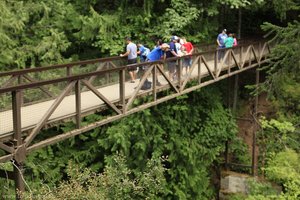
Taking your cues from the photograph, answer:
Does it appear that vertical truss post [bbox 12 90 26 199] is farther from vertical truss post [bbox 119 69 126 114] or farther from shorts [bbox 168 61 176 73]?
shorts [bbox 168 61 176 73]

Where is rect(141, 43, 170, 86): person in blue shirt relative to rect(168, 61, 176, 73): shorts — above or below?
above

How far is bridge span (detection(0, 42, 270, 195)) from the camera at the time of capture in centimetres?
547

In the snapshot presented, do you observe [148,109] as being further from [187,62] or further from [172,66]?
[172,66]

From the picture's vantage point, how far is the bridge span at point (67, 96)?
5.47 metres

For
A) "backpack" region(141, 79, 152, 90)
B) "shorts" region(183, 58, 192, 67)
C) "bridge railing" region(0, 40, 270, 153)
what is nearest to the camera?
"bridge railing" region(0, 40, 270, 153)

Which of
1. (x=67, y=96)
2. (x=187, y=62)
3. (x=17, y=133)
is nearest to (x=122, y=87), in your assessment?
(x=67, y=96)

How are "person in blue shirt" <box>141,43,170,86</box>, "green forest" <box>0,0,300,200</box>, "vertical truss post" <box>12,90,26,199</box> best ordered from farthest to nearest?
"green forest" <box>0,0,300,200</box>, "person in blue shirt" <box>141,43,170,86</box>, "vertical truss post" <box>12,90,26,199</box>

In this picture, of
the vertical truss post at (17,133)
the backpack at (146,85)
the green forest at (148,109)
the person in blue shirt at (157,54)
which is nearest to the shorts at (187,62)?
the person in blue shirt at (157,54)

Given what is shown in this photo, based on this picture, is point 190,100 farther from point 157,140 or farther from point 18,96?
point 18,96

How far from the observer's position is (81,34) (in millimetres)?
13578

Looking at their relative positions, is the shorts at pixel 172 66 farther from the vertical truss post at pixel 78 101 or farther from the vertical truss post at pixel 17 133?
the vertical truss post at pixel 17 133

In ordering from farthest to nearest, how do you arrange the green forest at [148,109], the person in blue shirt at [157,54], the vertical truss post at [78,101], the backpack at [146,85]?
the green forest at [148,109]
the person in blue shirt at [157,54]
the backpack at [146,85]
the vertical truss post at [78,101]

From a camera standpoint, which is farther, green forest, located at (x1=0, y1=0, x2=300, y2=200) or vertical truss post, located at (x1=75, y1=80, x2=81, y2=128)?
green forest, located at (x1=0, y1=0, x2=300, y2=200)

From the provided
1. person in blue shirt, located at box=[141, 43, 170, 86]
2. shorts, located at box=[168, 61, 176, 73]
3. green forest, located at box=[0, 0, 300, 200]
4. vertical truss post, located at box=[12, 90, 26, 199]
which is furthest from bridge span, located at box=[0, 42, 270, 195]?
green forest, located at box=[0, 0, 300, 200]
